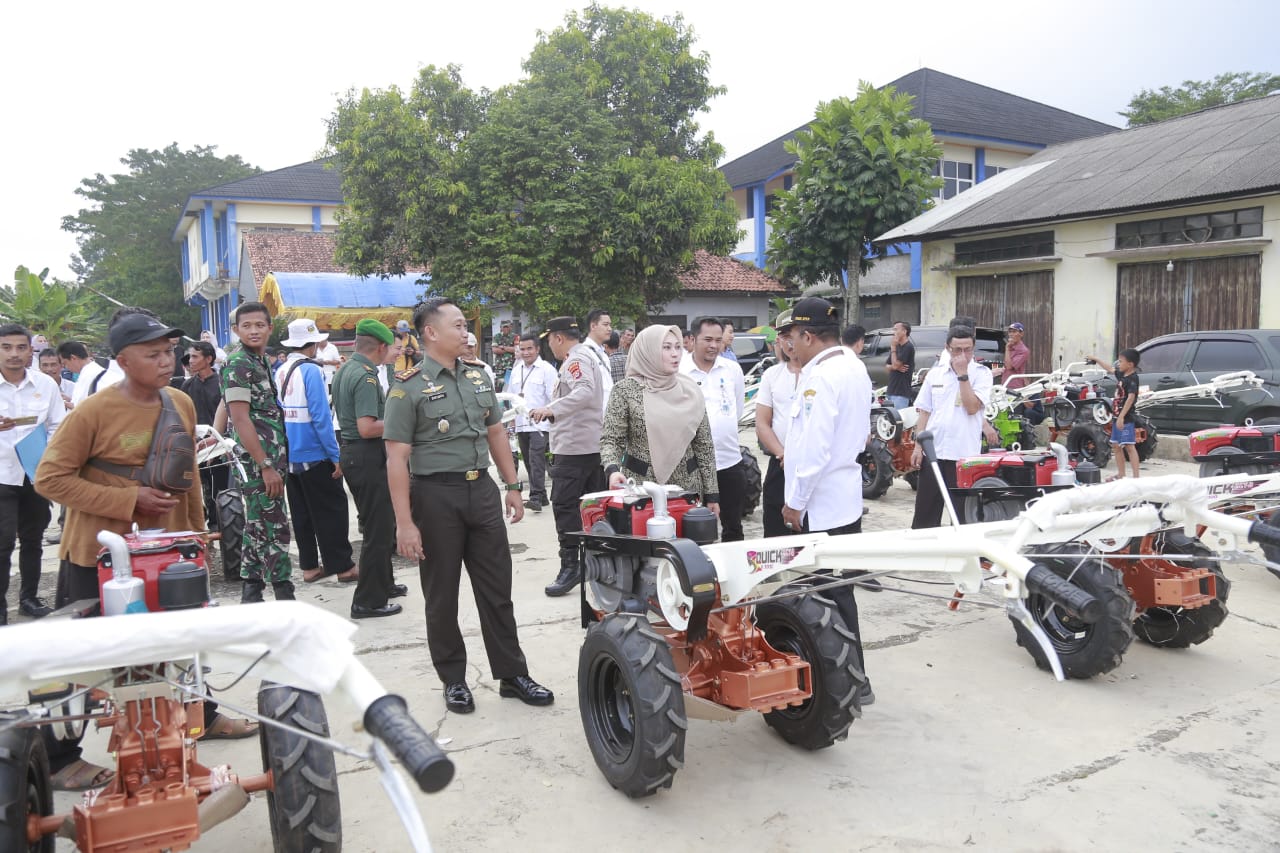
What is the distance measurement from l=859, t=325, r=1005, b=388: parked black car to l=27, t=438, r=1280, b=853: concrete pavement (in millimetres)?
10106

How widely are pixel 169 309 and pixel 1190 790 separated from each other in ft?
170

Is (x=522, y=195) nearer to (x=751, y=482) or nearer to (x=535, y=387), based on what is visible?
(x=535, y=387)

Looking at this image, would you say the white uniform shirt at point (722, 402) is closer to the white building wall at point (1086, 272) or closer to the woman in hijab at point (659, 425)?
the woman in hijab at point (659, 425)

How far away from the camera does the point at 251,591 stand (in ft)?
18.9

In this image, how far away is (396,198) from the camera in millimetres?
21141

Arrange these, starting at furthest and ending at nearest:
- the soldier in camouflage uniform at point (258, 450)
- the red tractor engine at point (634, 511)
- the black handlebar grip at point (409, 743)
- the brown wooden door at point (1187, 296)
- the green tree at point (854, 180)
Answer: the green tree at point (854, 180) < the brown wooden door at point (1187, 296) < the soldier in camouflage uniform at point (258, 450) < the red tractor engine at point (634, 511) < the black handlebar grip at point (409, 743)

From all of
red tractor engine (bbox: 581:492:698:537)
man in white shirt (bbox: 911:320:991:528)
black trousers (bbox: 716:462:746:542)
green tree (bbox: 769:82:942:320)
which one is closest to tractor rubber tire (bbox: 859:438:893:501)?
man in white shirt (bbox: 911:320:991:528)

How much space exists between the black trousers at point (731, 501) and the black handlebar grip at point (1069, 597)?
356 cm

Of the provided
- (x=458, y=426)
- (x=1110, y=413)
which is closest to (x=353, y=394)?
(x=458, y=426)

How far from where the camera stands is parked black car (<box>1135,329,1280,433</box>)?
34.5 ft

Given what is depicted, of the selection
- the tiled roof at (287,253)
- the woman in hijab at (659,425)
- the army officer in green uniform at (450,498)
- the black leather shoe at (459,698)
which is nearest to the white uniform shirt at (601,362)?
the woman in hijab at (659,425)

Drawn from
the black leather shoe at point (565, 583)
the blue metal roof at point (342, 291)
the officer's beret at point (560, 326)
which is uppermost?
the blue metal roof at point (342, 291)

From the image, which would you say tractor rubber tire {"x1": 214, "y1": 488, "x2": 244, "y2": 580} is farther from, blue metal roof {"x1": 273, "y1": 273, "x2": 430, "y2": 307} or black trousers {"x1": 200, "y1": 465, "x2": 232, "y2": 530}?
blue metal roof {"x1": 273, "y1": 273, "x2": 430, "y2": 307}

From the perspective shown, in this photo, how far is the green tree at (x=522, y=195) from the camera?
20375 millimetres
